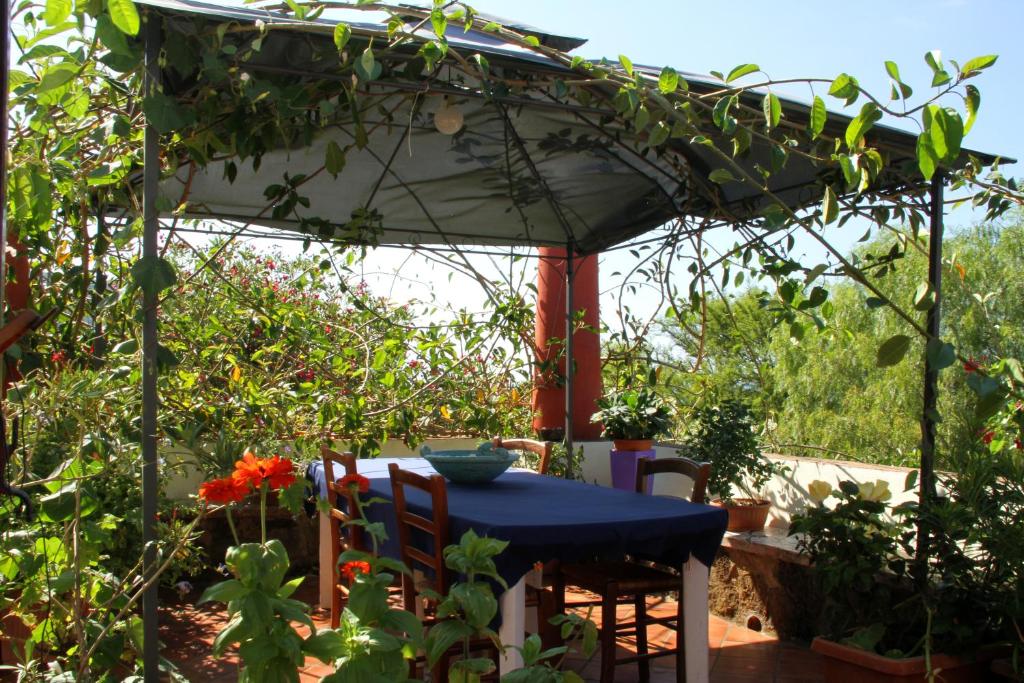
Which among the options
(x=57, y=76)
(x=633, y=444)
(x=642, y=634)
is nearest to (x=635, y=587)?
(x=642, y=634)

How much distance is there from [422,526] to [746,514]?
2.20m

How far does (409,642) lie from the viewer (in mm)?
2062

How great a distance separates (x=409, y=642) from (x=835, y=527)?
6.23 ft

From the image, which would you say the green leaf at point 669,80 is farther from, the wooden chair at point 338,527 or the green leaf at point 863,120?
the wooden chair at point 338,527

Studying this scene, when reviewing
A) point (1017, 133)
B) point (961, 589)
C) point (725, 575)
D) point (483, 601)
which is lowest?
point (725, 575)

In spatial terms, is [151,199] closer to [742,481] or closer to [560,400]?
[742,481]

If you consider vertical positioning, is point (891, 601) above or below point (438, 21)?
below

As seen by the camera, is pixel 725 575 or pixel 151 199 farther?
pixel 725 575

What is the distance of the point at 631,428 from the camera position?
17.8ft

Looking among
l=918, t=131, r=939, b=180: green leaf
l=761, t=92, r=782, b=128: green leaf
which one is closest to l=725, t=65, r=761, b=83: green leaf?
l=761, t=92, r=782, b=128: green leaf

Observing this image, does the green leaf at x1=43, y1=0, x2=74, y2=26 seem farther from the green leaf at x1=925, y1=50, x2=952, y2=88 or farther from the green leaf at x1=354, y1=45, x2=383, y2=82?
the green leaf at x1=925, y1=50, x2=952, y2=88

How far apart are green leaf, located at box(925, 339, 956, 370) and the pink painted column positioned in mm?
3733

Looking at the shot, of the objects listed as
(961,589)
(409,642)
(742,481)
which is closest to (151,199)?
(409,642)

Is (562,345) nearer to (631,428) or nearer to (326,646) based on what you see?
(631,428)
